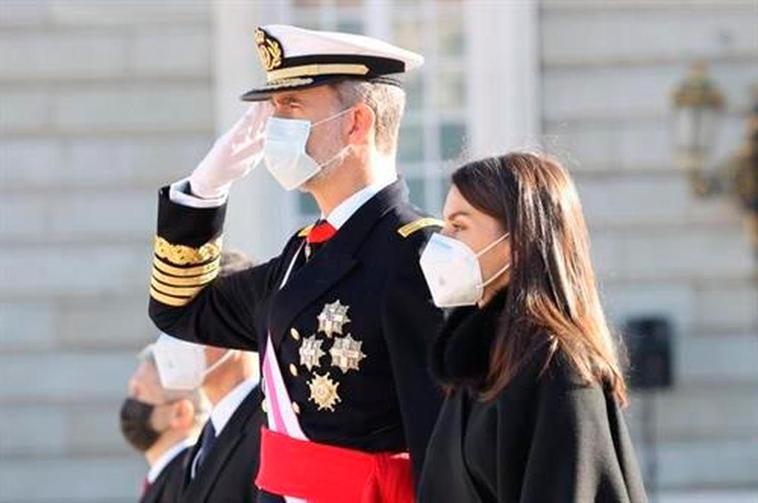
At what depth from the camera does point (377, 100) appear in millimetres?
4266

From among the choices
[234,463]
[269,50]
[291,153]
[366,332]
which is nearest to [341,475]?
[366,332]

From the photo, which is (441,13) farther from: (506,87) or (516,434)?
(516,434)

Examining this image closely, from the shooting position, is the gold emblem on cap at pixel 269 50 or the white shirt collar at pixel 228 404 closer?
the gold emblem on cap at pixel 269 50

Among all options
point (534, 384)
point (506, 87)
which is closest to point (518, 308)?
point (534, 384)

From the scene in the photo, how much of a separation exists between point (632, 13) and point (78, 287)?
3297mm

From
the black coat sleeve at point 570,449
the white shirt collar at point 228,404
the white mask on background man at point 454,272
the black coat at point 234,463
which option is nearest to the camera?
the black coat sleeve at point 570,449

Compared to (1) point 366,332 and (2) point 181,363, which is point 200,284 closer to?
(1) point 366,332

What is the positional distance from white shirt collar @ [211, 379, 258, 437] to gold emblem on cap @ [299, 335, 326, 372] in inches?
33.2

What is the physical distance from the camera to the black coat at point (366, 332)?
4.00m

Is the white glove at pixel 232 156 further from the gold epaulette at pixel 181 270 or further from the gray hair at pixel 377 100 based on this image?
the gray hair at pixel 377 100

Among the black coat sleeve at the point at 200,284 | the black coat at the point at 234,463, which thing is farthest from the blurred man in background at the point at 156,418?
the black coat sleeve at the point at 200,284

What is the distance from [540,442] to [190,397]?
7.83 feet

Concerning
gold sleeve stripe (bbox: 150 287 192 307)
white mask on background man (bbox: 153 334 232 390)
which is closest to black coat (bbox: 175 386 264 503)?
white mask on background man (bbox: 153 334 232 390)

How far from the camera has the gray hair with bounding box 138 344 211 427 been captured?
18.4 ft
